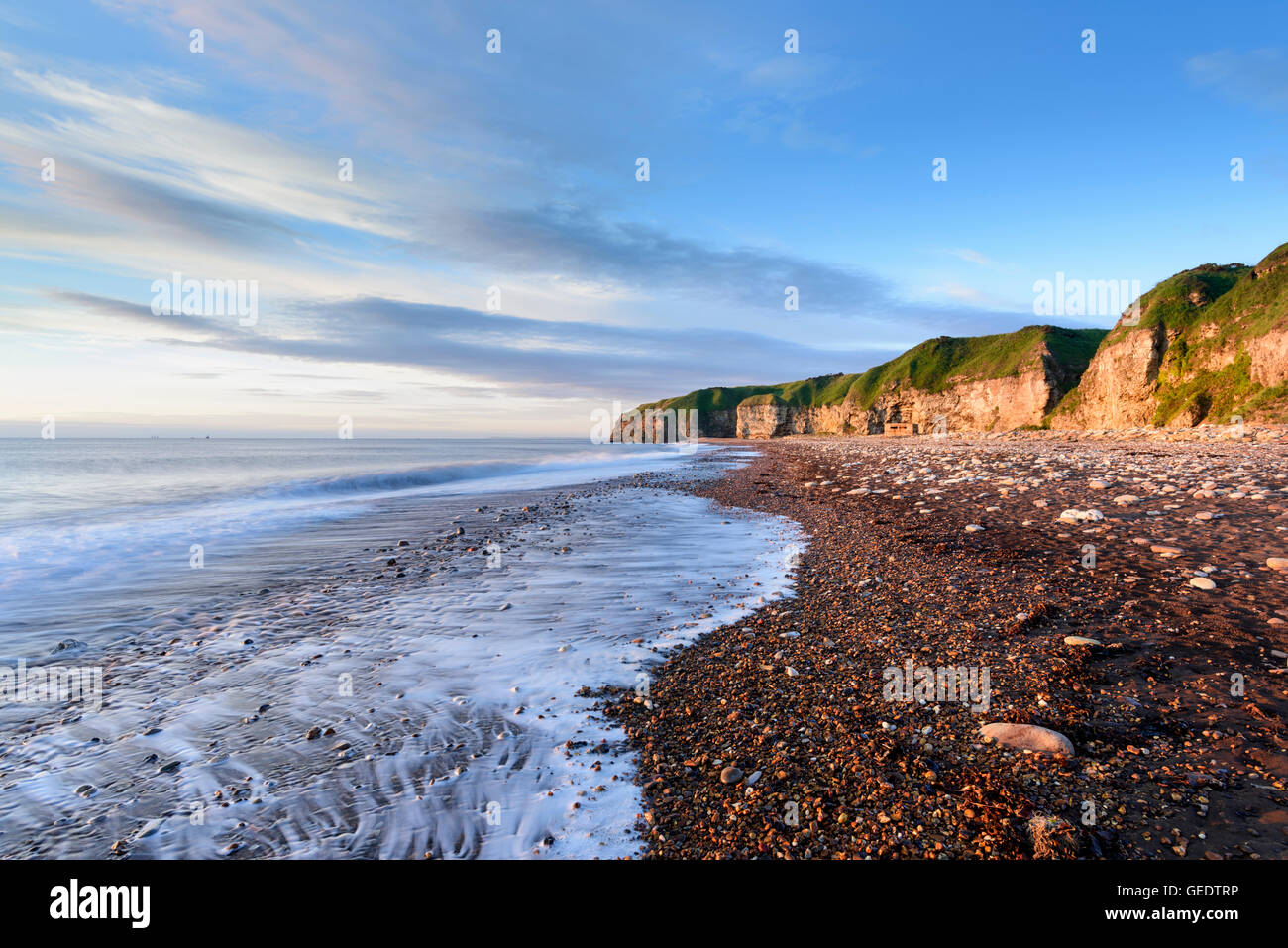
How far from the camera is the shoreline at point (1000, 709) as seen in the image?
302cm

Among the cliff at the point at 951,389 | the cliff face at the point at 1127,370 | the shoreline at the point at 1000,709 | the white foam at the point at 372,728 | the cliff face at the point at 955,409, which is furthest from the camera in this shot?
the cliff at the point at 951,389

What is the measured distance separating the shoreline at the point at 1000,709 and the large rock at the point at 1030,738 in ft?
0.28

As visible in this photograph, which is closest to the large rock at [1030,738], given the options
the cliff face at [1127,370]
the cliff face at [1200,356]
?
the cliff face at [1127,370]

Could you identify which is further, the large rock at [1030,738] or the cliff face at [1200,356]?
the cliff face at [1200,356]

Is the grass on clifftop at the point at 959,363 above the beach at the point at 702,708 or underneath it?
above

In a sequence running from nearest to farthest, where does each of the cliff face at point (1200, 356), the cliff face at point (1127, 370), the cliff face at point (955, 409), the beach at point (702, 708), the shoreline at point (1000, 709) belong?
the shoreline at point (1000, 709), the beach at point (702, 708), the cliff face at point (1200, 356), the cliff face at point (1127, 370), the cliff face at point (955, 409)

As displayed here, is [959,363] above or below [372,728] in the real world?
above

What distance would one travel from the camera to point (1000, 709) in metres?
4.35

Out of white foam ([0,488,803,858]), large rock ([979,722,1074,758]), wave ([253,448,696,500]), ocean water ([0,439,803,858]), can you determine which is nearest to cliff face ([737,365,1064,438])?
wave ([253,448,696,500])

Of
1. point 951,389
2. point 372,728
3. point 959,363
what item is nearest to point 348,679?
point 372,728

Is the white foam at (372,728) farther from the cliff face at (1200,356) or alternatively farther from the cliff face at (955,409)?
the cliff face at (955,409)

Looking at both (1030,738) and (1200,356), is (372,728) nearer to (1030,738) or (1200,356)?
(1030,738)

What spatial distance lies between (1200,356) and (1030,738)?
60.1 meters

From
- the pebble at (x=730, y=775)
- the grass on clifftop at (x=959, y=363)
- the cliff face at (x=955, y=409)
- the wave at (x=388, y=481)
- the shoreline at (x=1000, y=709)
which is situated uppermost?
the grass on clifftop at (x=959, y=363)
